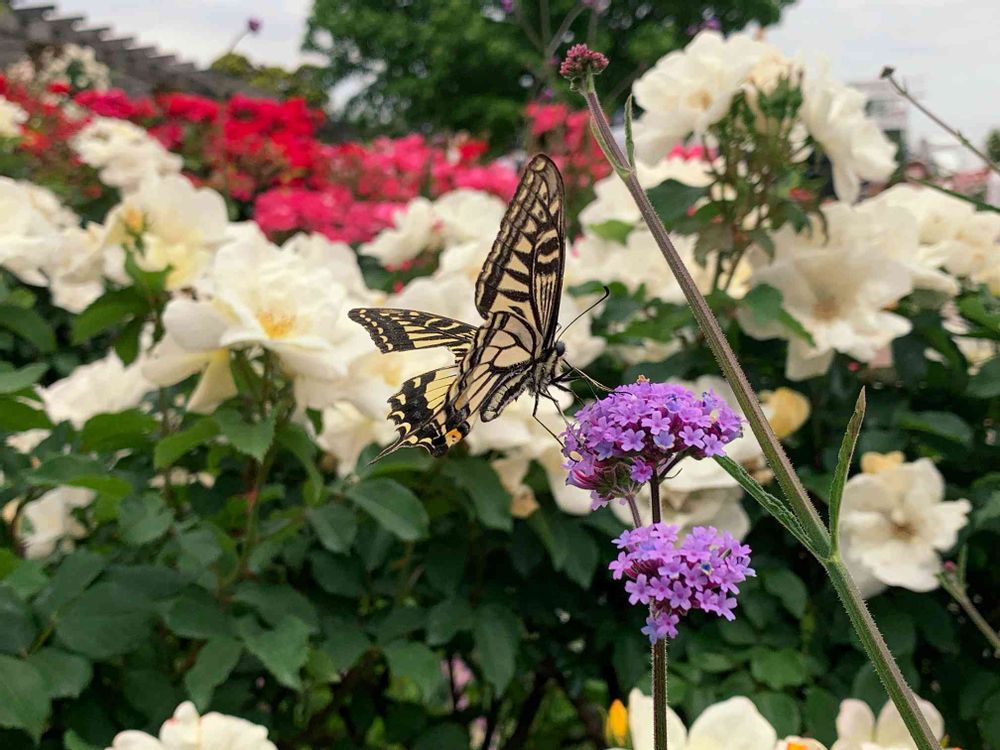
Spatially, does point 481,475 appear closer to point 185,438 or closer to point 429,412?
point 185,438

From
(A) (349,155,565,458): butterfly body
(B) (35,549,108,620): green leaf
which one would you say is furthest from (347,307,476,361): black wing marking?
(B) (35,549,108,620): green leaf

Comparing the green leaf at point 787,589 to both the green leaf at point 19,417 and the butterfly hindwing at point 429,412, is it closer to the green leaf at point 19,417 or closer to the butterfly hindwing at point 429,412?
the butterfly hindwing at point 429,412

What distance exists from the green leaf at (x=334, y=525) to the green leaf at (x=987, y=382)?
0.87 meters

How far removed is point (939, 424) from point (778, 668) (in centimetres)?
43

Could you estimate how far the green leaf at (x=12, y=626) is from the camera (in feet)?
3.60

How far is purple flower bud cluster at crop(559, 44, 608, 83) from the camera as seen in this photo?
547 mm

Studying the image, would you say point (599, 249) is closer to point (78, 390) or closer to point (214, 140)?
point (78, 390)

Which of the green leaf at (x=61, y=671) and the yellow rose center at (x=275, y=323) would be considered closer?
the green leaf at (x=61, y=671)

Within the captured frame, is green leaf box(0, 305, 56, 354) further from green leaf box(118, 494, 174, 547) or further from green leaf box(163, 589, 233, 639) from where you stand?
green leaf box(163, 589, 233, 639)

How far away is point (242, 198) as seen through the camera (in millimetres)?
4945

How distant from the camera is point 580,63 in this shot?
55cm

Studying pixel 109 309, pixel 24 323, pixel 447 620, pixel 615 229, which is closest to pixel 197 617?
pixel 447 620

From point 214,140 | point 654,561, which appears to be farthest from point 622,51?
point 654,561

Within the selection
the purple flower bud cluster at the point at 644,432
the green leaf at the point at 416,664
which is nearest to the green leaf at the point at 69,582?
the green leaf at the point at 416,664
